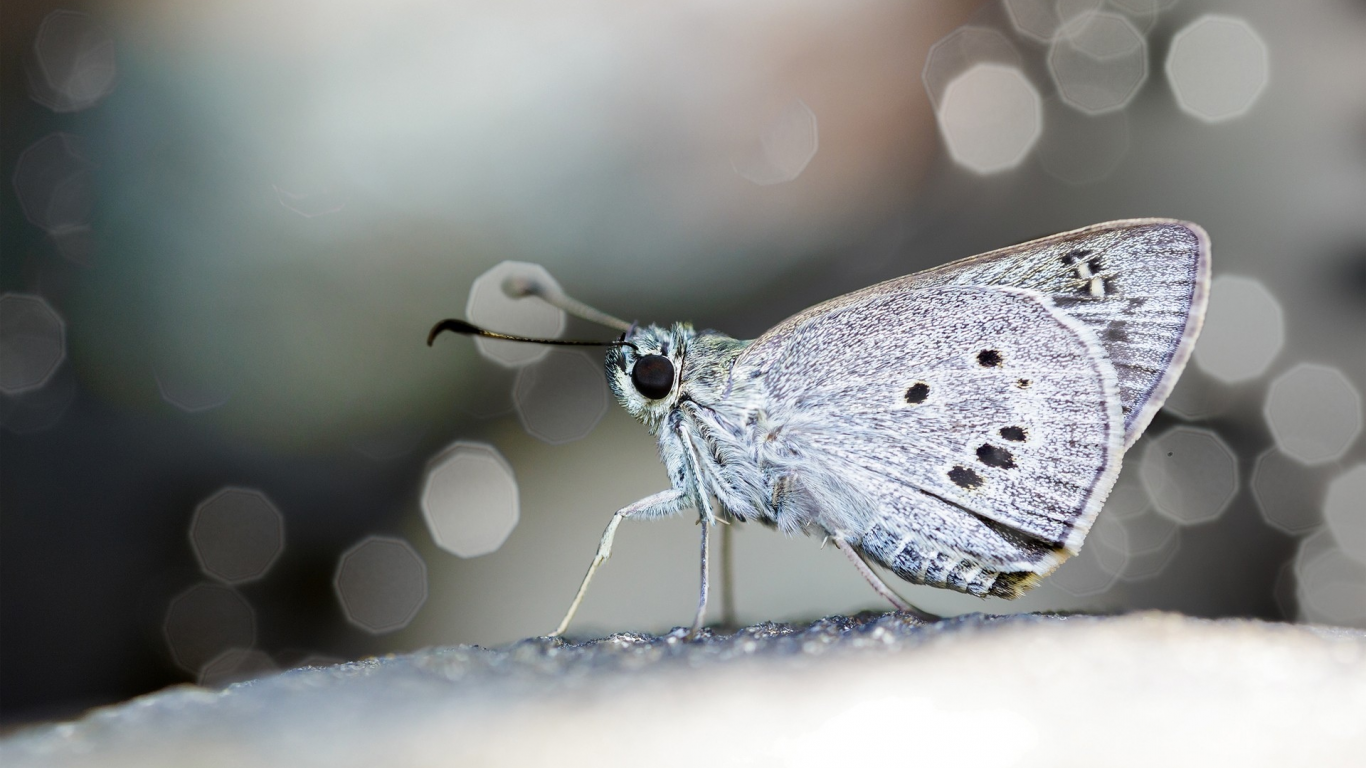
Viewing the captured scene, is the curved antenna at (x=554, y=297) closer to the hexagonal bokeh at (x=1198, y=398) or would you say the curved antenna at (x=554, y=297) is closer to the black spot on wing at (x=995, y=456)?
the black spot on wing at (x=995, y=456)

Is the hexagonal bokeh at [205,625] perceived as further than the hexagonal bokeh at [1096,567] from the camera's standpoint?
No

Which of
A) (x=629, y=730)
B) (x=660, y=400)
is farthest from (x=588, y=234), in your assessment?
(x=629, y=730)

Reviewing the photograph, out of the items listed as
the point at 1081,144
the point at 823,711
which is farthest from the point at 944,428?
the point at 1081,144

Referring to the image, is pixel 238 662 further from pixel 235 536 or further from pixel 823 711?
pixel 823 711

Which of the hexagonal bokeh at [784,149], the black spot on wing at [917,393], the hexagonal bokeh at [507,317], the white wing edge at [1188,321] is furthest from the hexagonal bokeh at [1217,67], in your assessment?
the hexagonal bokeh at [507,317]

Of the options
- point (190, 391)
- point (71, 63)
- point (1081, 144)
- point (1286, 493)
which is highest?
point (71, 63)

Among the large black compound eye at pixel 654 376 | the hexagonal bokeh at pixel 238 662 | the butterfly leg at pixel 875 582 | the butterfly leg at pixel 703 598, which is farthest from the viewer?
the hexagonal bokeh at pixel 238 662
